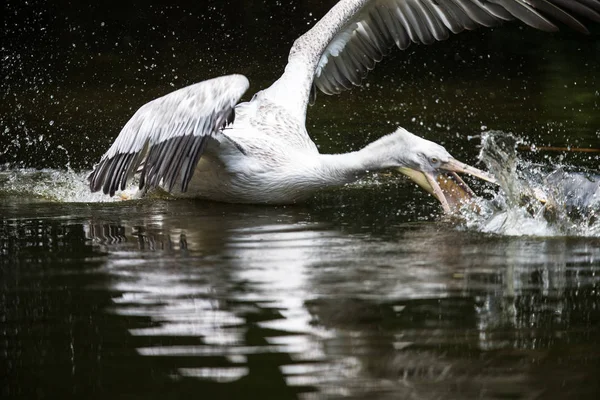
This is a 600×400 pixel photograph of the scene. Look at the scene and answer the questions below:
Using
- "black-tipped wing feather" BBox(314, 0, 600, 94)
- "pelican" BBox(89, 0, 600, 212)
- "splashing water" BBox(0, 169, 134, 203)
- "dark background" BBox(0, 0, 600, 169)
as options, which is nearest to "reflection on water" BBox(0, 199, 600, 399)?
"pelican" BBox(89, 0, 600, 212)

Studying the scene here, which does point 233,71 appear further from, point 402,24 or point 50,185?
point 50,185

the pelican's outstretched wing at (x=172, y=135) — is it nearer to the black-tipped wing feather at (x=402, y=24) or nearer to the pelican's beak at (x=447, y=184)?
the pelican's beak at (x=447, y=184)

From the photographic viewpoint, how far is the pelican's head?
248 inches

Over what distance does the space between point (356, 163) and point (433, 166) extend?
43cm

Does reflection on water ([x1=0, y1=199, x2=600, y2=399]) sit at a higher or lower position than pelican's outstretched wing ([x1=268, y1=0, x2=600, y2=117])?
lower

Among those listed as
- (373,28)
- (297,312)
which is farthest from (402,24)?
(297,312)

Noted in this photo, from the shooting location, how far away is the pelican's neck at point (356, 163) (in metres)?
6.38

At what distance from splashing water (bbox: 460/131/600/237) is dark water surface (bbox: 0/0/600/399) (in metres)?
0.15

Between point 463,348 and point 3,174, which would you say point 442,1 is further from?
point 463,348

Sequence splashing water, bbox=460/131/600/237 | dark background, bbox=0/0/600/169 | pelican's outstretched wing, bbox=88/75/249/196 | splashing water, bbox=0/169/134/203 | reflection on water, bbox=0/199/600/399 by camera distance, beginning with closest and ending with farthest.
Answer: reflection on water, bbox=0/199/600/399, splashing water, bbox=460/131/600/237, pelican's outstretched wing, bbox=88/75/249/196, splashing water, bbox=0/169/134/203, dark background, bbox=0/0/600/169

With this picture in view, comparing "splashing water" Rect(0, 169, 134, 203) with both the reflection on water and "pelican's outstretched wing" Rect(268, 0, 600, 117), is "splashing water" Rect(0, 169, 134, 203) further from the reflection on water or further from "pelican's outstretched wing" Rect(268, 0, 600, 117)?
"pelican's outstretched wing" Rect(268, 0, 600, 117)

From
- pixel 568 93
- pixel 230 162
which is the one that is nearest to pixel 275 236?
pixel 230 162

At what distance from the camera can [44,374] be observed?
3.62 m

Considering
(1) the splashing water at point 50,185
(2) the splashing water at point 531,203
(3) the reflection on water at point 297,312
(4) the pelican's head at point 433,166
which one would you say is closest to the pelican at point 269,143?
(4) the pelican's head at point 433,166
